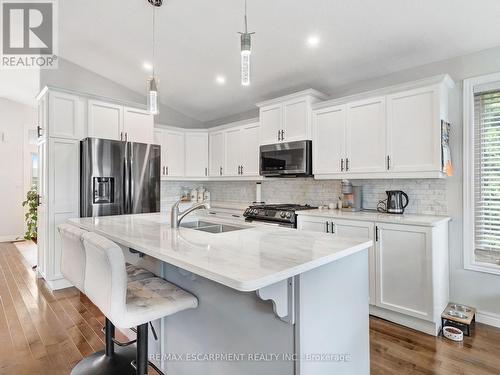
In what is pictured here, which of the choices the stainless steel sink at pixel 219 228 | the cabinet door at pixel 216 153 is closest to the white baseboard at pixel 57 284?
the stainless steel sink at pixel 219 228

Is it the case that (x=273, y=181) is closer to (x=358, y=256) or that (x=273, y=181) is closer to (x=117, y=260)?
(x=358, y=256)

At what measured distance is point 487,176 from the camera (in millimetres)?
2684

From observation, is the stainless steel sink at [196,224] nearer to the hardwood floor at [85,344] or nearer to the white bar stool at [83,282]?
the white bar stool at [83,282]

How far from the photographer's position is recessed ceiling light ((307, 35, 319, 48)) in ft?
9.46

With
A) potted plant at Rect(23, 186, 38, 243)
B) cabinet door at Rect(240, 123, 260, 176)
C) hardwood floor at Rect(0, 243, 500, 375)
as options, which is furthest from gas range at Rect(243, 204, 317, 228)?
potted plant at Rect(23, 186, 38, 243)

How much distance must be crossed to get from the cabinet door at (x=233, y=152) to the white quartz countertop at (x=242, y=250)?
2.71 m

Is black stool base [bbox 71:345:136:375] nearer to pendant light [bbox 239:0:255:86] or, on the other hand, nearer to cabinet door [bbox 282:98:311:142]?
pendant light [bbox 239:0:255:86]

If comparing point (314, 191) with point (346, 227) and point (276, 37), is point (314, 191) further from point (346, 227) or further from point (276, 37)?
point (276, 37)

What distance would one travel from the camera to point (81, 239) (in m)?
1.60

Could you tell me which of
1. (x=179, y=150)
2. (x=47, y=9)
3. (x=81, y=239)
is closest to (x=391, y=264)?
(x=81, y=239)

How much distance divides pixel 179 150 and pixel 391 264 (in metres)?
3.72

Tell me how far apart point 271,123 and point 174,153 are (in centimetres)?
193

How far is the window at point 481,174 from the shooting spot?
265 centimetres

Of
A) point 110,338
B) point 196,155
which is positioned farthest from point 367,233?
point 196,155
